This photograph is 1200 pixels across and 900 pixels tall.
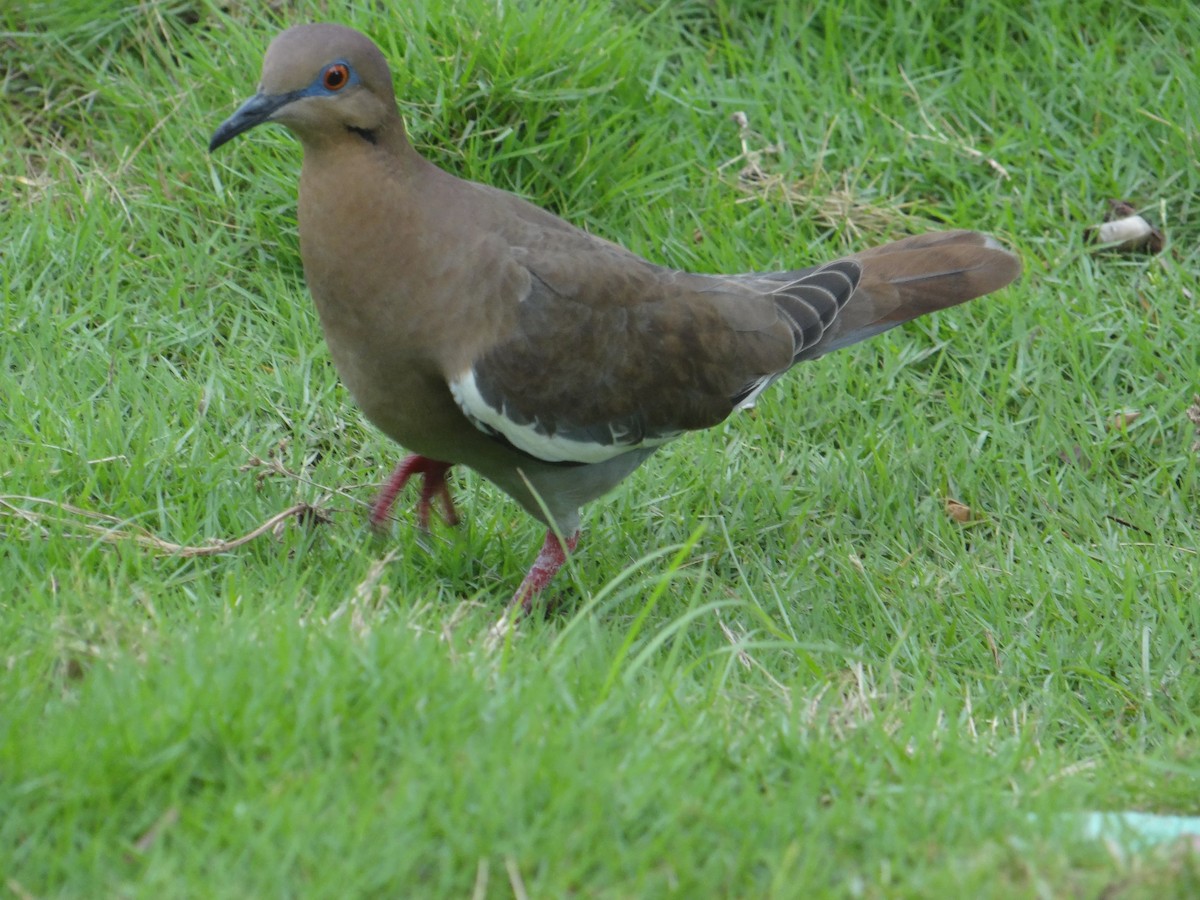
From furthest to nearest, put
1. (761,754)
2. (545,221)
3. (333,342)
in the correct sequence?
(545,221) < (333,342) < (761,754)

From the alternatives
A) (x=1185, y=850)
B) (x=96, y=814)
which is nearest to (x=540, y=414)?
(x=96, y=814)

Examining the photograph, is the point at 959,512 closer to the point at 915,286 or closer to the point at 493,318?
the point at 915,286

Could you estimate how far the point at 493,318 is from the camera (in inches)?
144

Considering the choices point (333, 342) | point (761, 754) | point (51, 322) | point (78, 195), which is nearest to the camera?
point (761, 754)

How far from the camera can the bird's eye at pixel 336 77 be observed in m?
3.47

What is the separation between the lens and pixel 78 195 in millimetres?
4980

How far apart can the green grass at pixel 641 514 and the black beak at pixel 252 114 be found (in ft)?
3.14

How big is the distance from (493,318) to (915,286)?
1.49m

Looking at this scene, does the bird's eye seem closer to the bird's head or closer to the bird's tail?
the bird's head

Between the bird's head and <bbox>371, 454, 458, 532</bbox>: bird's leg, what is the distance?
3.15 ft

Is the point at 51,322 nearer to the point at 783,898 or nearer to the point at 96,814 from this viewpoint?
the point at 96,814

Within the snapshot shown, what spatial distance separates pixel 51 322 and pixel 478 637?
214cm

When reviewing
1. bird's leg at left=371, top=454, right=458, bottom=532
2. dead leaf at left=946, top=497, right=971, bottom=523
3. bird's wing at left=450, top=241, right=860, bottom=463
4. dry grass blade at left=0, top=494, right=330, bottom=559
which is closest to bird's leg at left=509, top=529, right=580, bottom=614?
bird's wing at left=450, top=241, right=860, bottom=463

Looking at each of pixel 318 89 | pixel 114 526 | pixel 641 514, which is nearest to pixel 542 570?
pixel 641 514
